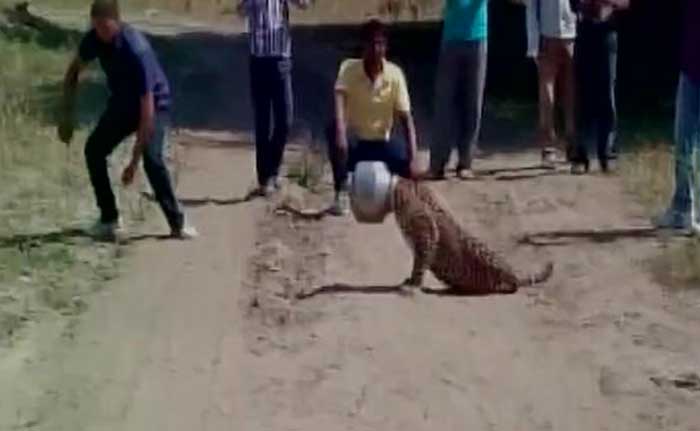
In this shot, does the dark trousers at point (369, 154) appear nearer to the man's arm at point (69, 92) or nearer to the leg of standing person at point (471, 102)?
the man's arm at point (69, 92)

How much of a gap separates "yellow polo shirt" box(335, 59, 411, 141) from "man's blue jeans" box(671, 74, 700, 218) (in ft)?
5.58

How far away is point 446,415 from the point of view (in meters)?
8.16

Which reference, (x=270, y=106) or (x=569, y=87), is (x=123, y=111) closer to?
(x=270, y=106)

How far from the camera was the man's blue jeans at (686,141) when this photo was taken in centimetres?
1161

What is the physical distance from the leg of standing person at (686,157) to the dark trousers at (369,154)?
1.69m

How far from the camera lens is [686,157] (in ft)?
38.2

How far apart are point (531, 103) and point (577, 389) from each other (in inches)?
414

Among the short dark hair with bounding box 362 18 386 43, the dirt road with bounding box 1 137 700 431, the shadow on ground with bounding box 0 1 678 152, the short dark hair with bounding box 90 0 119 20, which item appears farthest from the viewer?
the shadow on ground with bounding box 0 1 678 152

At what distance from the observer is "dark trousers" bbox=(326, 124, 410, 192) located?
38.0ft

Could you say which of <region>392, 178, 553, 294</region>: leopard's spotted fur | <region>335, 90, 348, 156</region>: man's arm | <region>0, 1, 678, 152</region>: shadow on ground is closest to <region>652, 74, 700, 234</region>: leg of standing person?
<region>392, 178, 553, 294</region>: leopard's spotted fur

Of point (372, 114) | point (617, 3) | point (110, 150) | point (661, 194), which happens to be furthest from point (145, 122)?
point (617, 3)

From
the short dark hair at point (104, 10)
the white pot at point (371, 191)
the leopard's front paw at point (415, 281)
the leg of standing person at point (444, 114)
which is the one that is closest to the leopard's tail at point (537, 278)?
the leopard's front paw at point (415, 281)

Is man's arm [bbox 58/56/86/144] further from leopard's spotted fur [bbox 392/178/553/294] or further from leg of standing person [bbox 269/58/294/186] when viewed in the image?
leopard's spotted fur [bbox 392/178/553/294]

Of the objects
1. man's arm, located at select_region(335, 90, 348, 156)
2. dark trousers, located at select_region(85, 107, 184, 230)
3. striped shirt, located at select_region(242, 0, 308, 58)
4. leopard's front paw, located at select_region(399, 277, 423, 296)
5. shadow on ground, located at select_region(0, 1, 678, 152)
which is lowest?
shadow on ground, located at select_region(0, 1, 678, 152)
